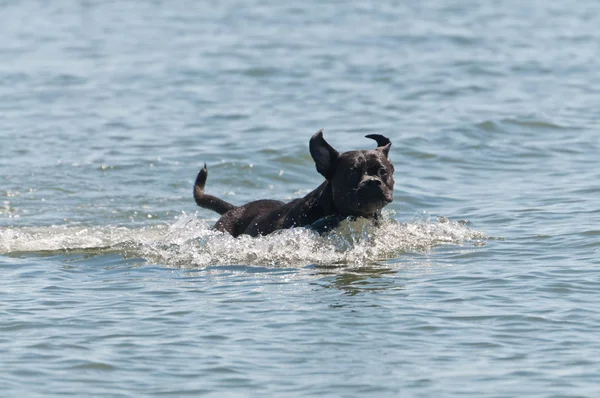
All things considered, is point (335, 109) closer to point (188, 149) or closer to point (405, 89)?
point (405, 89)

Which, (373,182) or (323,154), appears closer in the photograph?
(373,182)

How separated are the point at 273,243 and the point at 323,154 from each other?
81cm

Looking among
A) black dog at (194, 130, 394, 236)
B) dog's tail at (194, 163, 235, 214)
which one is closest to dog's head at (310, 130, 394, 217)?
black dog at (194, 130, 394, 236)

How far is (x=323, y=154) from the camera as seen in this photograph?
9.33 metres

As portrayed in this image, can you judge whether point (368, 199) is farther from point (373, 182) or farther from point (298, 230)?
point (298, 230)

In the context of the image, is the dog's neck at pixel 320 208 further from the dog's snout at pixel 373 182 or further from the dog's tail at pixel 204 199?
the dog's tail at pixel 204 199

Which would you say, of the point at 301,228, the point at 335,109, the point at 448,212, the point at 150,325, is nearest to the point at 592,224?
the point at 448,212

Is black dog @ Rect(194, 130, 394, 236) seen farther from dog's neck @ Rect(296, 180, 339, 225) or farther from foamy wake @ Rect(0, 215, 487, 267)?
foamy wake @ Rect(0, 215, 487, 267)

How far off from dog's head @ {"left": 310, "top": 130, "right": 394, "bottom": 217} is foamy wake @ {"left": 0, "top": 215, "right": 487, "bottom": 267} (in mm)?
260

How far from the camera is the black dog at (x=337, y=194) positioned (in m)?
9.05

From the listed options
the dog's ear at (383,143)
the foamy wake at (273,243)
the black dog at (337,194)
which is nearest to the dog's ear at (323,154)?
the black dog at (337,194)

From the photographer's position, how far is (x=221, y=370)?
637cm

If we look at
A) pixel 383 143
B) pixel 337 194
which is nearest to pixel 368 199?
pixel 337 194

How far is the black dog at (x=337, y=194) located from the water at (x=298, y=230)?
0.19 meters
